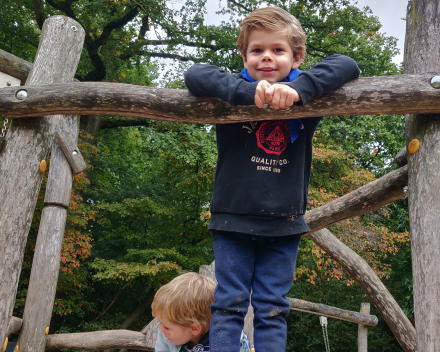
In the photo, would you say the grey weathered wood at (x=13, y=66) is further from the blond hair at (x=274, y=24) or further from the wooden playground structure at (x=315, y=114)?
the blond hair at (x=274, y=24)

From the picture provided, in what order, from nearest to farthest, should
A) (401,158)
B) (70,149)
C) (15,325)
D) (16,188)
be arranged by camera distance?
(16,188) → (401,158) → (15,325) → (70,149)

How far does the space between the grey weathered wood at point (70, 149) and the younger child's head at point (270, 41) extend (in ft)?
9.51

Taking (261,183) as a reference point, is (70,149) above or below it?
above

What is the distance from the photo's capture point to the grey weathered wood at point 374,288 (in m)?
3.46

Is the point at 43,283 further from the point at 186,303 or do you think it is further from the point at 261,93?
the point at 261,93

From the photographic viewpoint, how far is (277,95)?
4.61 feet

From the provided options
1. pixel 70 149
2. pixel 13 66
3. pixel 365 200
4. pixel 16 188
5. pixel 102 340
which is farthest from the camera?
pixel 102 340

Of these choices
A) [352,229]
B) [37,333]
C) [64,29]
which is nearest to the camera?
[64,29]

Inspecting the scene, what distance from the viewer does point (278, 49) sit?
161 centimetres

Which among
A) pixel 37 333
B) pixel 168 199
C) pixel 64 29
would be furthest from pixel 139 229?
pixel 64 29

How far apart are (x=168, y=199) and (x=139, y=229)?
3.57ft

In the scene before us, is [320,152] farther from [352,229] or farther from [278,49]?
[278,49]

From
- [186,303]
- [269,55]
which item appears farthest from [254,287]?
[269,55]

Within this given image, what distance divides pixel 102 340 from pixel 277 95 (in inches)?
147
